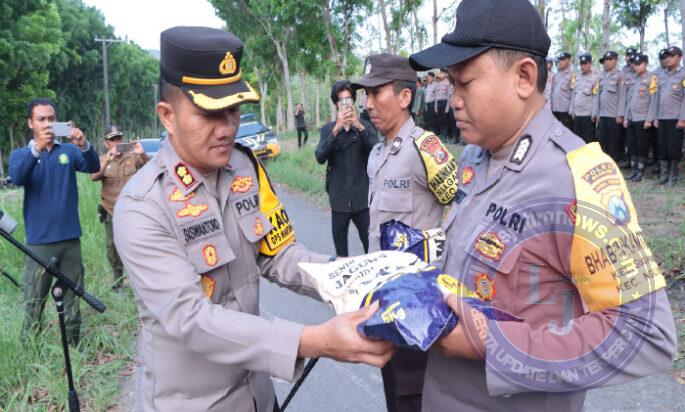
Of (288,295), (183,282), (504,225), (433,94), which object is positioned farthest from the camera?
(433,94)

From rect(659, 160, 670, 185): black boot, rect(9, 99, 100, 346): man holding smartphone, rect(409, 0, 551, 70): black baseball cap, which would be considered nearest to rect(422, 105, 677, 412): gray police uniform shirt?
rect(409, 0, 551, 70): black baseball cap

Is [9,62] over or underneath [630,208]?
over

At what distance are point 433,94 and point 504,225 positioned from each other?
1562 centimetres

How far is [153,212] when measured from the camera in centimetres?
154

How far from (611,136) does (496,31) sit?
1010cm

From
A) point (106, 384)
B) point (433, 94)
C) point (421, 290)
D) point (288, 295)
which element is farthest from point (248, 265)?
point (433, 94)

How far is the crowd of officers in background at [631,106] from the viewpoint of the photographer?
8258 millimetres

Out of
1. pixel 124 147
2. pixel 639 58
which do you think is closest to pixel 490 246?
pixel 124 147

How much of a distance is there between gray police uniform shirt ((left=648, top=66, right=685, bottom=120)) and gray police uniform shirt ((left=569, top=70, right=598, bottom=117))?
1929 mm

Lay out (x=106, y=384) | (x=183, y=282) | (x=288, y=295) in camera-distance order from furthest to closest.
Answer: (x=288, y=295) → (x=106, y=384) → (x=183, y=282)

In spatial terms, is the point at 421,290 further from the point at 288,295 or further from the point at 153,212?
the point at 288,295

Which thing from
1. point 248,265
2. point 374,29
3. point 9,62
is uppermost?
point 374,29

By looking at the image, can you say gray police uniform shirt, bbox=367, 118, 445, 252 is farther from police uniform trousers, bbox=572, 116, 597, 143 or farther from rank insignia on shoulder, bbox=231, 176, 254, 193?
police uniform trousers, bbox=572, 116, 597, 143

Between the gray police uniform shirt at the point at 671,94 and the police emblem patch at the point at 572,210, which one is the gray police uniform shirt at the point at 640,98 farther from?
the police emblem patch at the point at 572,210
